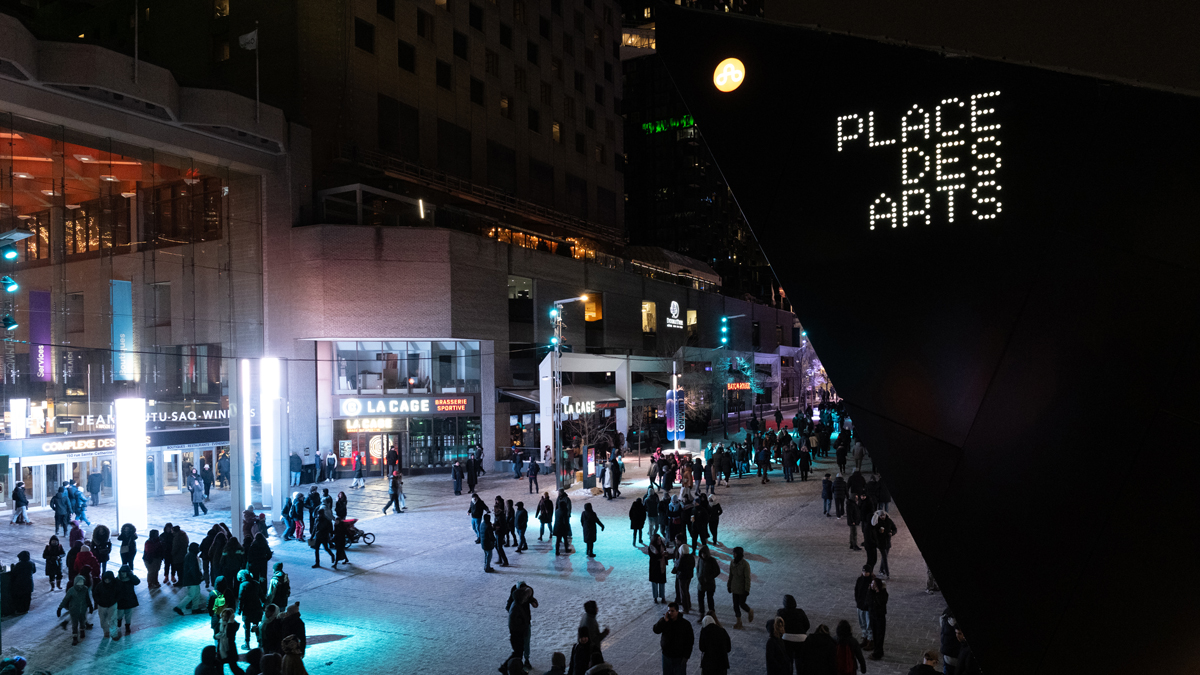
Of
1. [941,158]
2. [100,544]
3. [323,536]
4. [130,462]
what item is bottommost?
[323,536]

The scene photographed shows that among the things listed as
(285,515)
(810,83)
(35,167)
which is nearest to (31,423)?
(35,167)

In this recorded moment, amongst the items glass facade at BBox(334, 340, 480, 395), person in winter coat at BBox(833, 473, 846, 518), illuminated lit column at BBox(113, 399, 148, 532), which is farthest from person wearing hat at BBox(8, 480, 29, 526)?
person in winter coat at BBox(833, 473, 846, 518)

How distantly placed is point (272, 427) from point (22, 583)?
9.60 m

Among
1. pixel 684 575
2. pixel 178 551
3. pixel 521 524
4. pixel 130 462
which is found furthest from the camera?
pixel 130 462

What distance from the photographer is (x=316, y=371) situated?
34.2 metres

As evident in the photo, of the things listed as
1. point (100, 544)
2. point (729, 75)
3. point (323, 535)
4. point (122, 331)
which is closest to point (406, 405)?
point (122, 331)

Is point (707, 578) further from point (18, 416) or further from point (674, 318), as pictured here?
point (674, 318)

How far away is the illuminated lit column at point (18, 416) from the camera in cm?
2252

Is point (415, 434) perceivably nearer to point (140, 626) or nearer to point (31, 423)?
point (31, 423)

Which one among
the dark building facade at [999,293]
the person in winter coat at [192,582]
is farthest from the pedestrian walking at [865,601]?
the person in winter coat at [192,582]

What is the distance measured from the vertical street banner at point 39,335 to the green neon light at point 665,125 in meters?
82.4

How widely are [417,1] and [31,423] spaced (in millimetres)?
26857

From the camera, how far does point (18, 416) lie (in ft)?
74.6

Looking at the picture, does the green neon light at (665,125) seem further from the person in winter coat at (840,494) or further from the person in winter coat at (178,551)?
the person in winter coat at (178,551)
